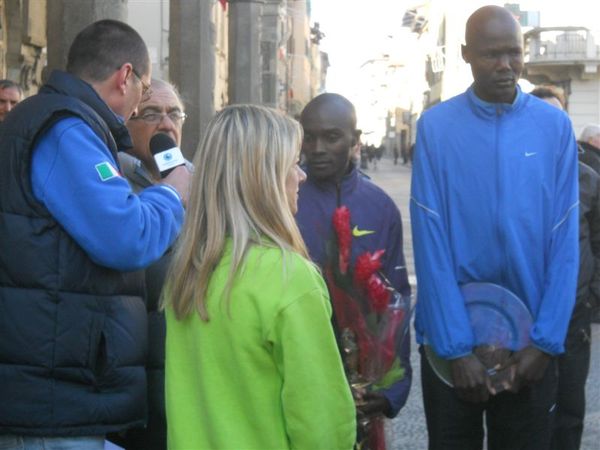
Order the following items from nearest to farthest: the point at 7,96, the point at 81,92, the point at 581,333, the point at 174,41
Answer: the point at 81,92
the point at 581,333
the point at 7,96
the point at 174,41

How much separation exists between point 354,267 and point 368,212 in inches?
14.9

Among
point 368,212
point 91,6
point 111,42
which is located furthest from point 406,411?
point 111,42

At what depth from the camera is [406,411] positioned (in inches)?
340

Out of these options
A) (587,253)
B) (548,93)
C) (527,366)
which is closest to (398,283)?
(527,366)

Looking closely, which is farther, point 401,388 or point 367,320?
point 401,388

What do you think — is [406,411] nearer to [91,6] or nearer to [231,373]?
[91,6]

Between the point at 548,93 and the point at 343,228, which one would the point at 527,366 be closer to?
the point at 343,228

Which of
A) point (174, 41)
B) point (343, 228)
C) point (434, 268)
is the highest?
point (174, 41)

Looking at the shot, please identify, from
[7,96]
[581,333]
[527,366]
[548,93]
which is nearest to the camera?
[527,366]

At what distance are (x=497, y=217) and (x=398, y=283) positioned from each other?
39 cm

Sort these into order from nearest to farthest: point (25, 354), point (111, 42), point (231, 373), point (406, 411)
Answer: point (231, 373)
point (25, 354)
point (111, 42)
point (406, 411)

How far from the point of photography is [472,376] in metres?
4.35

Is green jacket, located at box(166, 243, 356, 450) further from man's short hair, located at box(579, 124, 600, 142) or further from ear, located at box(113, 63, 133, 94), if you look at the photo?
man's short hair, located at box(579, 124, 600, 142)

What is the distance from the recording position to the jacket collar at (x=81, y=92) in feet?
13.0
